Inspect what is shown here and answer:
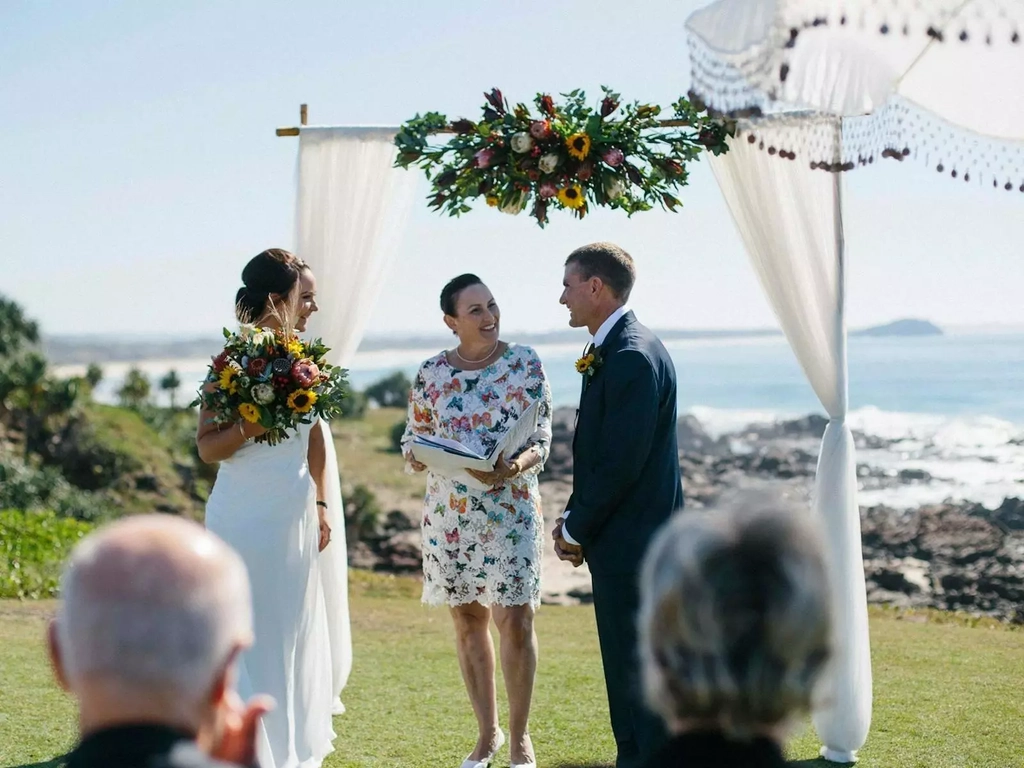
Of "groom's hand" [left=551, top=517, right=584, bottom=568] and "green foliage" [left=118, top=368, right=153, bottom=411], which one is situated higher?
"groom's hand" [left=551, top=517, right=584, bottom=568]

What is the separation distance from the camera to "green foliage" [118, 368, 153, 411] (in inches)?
1537

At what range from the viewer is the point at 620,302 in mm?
5141

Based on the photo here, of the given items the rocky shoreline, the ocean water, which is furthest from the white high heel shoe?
the ocean water

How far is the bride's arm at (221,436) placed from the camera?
4.91 metres

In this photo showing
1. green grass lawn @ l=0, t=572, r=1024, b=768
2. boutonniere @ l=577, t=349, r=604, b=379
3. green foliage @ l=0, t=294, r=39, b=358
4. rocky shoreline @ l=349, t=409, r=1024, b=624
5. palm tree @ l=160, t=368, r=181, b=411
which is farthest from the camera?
palm tree @ l=160, t=368, r=181, b=411

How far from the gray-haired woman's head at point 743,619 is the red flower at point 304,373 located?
10.7 feet

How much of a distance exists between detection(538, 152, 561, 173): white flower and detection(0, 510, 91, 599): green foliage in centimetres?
750

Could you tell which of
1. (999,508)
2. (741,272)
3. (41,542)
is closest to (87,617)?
(41,542)

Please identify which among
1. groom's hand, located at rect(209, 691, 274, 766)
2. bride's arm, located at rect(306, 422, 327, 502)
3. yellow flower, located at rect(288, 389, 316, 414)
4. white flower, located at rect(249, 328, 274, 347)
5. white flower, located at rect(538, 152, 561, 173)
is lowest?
groom's hand, located at rect(209, 691, 274, 766)

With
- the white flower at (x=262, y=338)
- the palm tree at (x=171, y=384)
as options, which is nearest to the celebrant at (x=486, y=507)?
the white flower at (x=262, y=338)

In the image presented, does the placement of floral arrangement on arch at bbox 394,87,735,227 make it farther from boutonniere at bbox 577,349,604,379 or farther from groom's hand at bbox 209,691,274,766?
groom's hand at bbox 209,691,274,766

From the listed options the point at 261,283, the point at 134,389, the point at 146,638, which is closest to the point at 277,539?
the point at 261,283

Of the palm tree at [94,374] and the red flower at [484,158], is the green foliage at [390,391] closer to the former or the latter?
the palm tree at [94,374]

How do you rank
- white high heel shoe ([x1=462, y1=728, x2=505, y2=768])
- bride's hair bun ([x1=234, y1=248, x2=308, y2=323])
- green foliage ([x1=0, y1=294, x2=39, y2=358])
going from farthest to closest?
green foliage ([x1=0, y1=294, x2=39, y2=358]), white high heel shoe ([x1=462, y1=728, x2=505, y2=768]), bride's hair bun ([x1=234, y1=248, x2=308, y2=323])
